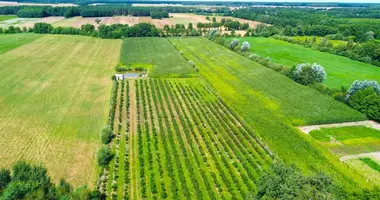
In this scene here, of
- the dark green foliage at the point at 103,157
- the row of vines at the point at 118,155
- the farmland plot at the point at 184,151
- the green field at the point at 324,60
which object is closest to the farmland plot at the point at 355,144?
the farmland plot at the point at 184,151

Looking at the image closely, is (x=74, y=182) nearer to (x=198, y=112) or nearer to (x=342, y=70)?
(x=198, y=112)

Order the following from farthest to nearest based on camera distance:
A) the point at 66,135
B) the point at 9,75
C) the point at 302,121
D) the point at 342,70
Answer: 1. the point at 342,70
2. the point at 9,75
3. the point at 302,121
4. the point at 66,135

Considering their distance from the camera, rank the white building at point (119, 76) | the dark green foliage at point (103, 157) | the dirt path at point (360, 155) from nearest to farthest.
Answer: the dark green foliage at point (103, 157) → the dirt path at point (360, 155) → the white building at point (119, 76)

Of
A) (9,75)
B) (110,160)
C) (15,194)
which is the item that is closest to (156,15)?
(9,75)

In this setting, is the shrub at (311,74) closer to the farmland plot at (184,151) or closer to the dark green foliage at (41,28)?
the farmland plot at (184,151)

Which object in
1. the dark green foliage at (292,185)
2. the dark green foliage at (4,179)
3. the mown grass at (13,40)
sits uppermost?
the mown grass at (13,40)

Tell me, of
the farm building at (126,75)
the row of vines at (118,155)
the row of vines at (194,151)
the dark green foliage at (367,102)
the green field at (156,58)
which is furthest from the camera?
the green field at (156,58)

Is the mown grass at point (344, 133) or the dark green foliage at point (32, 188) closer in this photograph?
the dark green foliage at point (32, 188)
